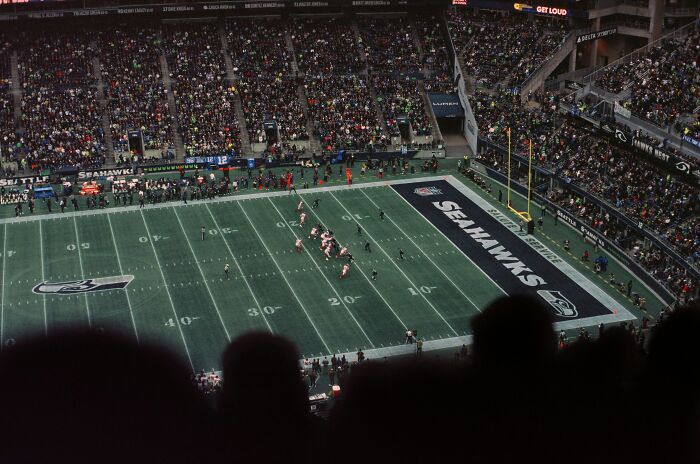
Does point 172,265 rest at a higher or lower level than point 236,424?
lower

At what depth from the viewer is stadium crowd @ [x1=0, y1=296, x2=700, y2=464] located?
22.8ft

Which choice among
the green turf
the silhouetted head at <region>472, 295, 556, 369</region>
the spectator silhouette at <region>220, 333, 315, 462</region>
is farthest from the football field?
the spectator silhouette at <region>220, 333, 315, 462</region>

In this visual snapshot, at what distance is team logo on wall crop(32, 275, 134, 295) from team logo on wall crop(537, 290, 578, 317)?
68.1ft

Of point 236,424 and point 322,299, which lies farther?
point 322,299

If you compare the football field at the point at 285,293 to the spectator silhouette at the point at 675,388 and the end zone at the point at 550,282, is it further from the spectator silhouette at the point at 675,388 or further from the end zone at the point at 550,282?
the spectator silhouette at the point at 675,388

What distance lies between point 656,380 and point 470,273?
38.7m

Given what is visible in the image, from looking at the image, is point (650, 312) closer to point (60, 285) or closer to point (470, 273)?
point (470, 273)

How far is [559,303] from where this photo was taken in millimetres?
42750

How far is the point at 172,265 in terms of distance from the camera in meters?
47.6

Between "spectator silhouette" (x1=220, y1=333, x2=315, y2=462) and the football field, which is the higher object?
"spectator silhouette" (x1=220, y1=333, x2=315, y2=462)

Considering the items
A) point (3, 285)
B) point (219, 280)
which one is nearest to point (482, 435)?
point (219, 280)

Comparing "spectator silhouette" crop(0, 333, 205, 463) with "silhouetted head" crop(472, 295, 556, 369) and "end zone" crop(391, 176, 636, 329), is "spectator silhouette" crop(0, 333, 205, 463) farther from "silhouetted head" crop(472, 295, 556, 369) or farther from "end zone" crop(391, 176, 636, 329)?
"end zone" crop(391, 176, 636, 329)

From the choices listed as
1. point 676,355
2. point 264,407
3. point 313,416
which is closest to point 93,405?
point 264,407

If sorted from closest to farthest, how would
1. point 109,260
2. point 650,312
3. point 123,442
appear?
point 123,442 < point 650,312 < point 109,260
